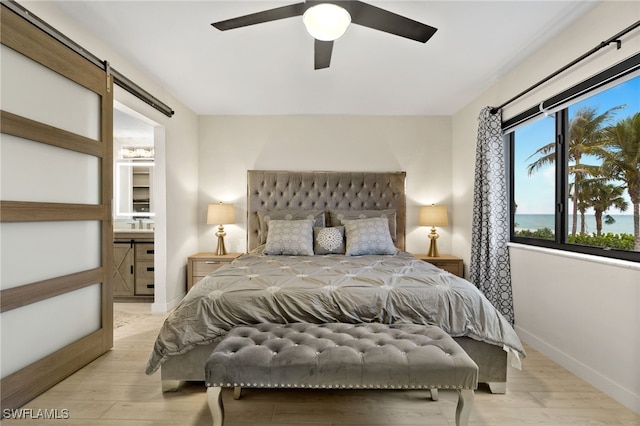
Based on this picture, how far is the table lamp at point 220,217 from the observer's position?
403 cm

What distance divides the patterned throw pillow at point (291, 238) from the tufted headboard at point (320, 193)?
2.36ft

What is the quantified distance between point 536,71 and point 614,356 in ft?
7.21

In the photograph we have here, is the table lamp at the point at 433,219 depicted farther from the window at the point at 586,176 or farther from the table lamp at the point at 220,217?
the table lamp at the point at 220,217

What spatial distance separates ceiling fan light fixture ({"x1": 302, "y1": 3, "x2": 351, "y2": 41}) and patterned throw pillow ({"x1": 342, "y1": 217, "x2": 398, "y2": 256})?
6.66ft

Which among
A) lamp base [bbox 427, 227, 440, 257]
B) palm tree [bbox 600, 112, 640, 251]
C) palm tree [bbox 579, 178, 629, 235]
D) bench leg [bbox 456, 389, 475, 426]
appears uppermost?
palm tree [bbox 600, 112, 640, 251]

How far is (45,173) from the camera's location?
2.04 m

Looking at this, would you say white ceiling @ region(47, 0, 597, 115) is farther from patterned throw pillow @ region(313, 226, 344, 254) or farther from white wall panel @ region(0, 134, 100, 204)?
patterned throw pillow @ region(313, 226, 344, 254)

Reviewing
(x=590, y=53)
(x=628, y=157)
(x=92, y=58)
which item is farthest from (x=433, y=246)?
(x=92, y=58)

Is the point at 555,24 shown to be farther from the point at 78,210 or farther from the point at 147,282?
the point at 147,282

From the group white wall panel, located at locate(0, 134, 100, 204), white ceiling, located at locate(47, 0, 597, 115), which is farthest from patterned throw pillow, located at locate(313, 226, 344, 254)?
white wall panel, located at locate(0, 134, 100, 204)

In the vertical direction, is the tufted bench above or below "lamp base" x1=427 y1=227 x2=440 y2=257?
below

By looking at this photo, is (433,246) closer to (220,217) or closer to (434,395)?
(434,395)

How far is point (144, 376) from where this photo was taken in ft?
7.23

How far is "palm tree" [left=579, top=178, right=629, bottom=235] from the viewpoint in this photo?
7.10 feet
